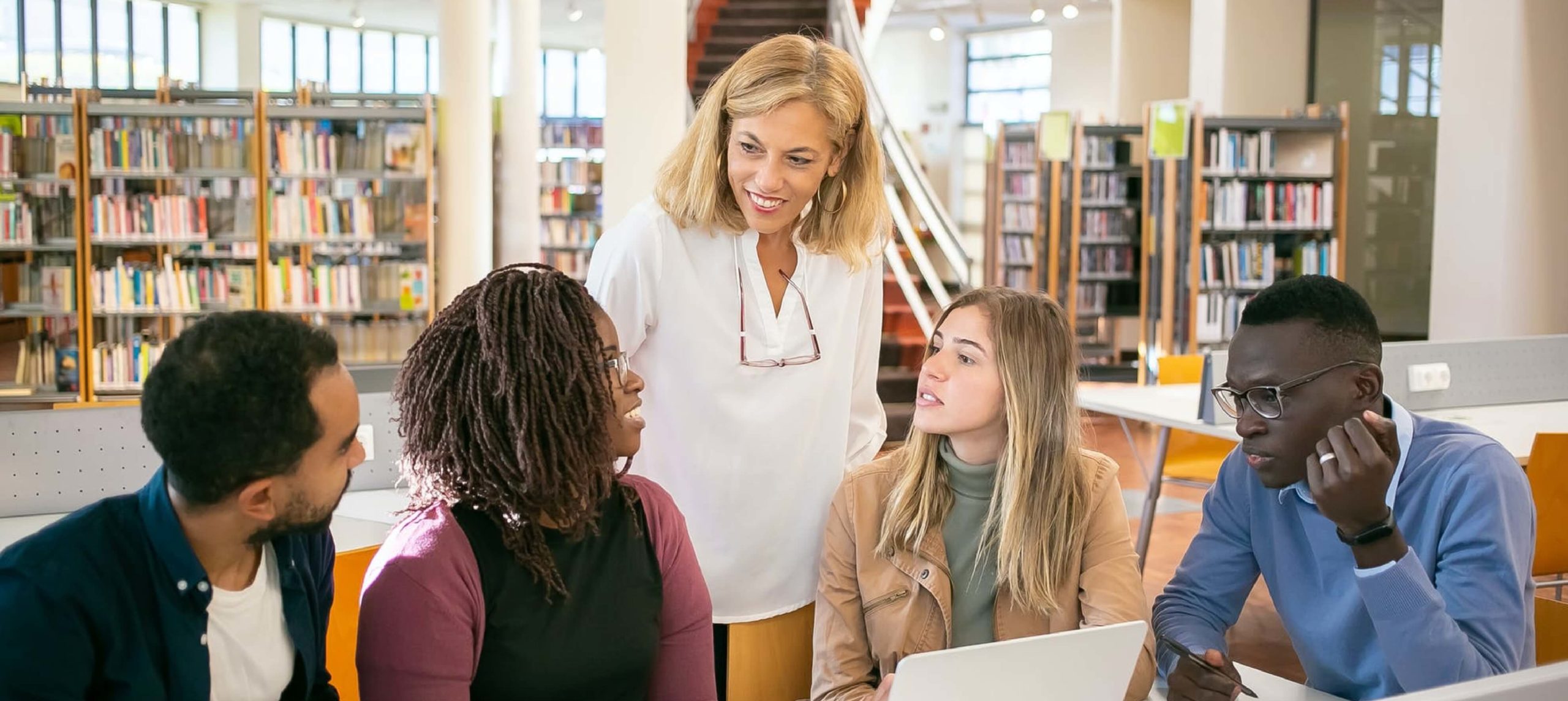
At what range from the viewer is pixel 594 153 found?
12.1 meters

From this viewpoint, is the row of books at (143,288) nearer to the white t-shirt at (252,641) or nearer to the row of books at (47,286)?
the row of books at (47,286)

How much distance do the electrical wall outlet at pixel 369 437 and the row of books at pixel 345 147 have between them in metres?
4.79

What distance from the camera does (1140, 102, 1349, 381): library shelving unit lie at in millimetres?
8367

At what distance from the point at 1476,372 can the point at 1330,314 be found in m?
3.14

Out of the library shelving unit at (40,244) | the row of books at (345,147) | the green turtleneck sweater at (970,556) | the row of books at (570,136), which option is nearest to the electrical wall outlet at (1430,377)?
the green turtleneck sweater at (970,556)

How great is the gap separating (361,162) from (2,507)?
5085mm

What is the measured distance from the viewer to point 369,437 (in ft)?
9.37

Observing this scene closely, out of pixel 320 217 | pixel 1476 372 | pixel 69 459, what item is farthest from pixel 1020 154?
pixel 69 459

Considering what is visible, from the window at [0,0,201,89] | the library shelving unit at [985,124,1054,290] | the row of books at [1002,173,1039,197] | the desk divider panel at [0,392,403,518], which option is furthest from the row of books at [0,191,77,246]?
the row of books at [1002,173,1039,197]

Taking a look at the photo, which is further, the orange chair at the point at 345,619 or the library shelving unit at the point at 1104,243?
the library shelving unit at the point at 1104,243

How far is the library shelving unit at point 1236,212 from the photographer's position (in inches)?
329

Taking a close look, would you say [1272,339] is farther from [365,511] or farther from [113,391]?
[113,391]

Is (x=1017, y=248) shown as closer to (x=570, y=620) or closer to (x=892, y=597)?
(x=892, y=597)

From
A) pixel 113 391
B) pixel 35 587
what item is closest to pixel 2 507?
pixel 35 587
